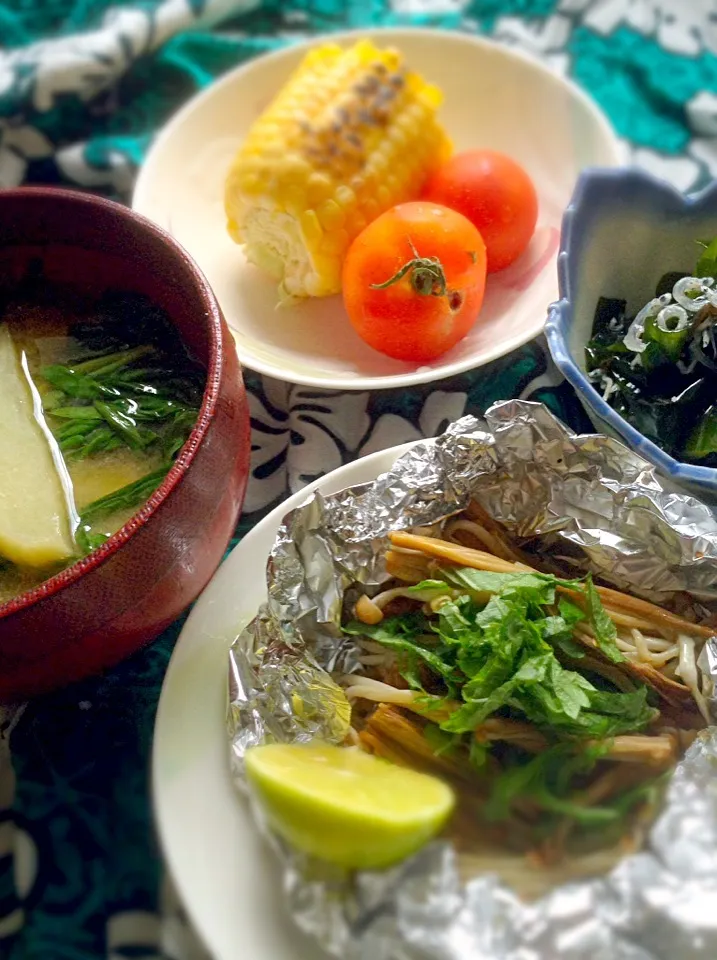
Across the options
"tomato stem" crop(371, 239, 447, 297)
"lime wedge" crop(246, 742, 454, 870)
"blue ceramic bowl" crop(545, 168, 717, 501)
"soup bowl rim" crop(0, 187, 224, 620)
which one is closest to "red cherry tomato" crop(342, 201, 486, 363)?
"tomato stem" crop(371, 239, 447, 297)

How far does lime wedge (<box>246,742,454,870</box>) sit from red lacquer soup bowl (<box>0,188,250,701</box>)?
14cm

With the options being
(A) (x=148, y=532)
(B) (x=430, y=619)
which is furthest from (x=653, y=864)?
(A) (x=148, y=532)

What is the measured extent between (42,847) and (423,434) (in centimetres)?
49

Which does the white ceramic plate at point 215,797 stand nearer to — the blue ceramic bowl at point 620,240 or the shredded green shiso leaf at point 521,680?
the shredded green shiso leaf at point 521,680

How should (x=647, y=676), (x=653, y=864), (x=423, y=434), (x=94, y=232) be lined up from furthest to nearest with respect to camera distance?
(x=423, y=434) → (x=94, y=232) → (x=647, y=676) → (x=653, y=864)

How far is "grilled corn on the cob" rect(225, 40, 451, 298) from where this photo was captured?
3.01 ft

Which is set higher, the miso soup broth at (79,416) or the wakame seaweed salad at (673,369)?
the wakame seaweed salad at (673,369)

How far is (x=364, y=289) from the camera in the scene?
877mm

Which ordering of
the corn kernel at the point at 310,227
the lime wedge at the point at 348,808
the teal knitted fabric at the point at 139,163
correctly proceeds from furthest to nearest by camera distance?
the corn kernel at the point at 310,227
the teal knitted fabric at the point at 139,163
the lime wedge at the point at 348,808

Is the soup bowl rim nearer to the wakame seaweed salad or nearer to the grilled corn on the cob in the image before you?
the grilled corn on the cob

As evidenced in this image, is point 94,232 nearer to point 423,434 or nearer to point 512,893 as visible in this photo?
point 423,434

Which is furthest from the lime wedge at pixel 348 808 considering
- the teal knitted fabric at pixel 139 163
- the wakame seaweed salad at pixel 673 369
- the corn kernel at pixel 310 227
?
the corn kernel at pixel 310 227

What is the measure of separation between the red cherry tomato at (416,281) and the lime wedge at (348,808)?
44 cm

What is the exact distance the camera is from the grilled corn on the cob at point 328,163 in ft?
3.01
